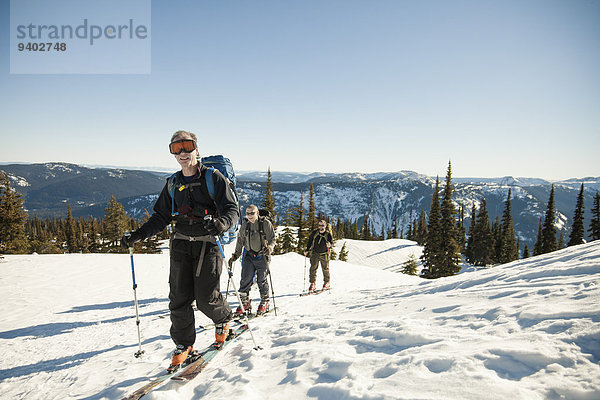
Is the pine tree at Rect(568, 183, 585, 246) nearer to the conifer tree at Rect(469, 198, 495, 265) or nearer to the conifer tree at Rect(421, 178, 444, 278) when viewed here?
the conifer tree at Rect(469, 198, 495, 265)

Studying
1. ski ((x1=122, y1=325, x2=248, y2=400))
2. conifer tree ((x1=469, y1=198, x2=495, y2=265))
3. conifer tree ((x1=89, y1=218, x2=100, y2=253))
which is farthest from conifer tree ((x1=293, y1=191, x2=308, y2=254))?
conifer tree ((x1=89, y1=218, x2=100, y2=253))

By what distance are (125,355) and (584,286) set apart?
797 centimetres

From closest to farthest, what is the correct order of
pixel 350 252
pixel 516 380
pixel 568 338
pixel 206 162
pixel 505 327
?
pixel 516 380 → pixel 568 338 → pixel 505 327 → pixel 206 162 → pixel 350 252

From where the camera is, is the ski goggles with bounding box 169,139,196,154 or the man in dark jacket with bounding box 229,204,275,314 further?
the man in dark jacket with bounding box 229,204,275,314

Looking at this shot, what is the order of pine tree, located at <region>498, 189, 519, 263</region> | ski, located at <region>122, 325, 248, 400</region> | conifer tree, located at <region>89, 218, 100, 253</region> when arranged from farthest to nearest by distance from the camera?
pine tree, located at <region>498, 189, 519, 263</region> → conifer tree, located at <region>89, 218, 100, 253</region> → ski, located at <region>122, 325, 248, 400</region>

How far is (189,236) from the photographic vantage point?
12.6ft

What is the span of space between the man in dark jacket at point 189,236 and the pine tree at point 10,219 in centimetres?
3538

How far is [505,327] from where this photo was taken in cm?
347

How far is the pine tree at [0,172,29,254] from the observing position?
26.8 metres

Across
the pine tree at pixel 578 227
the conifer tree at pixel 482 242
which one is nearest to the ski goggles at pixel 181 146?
the pine tree at pixel 578 227

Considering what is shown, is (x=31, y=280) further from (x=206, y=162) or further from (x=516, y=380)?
(x=516, y=380)

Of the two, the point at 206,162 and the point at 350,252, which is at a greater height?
the point at 206,162

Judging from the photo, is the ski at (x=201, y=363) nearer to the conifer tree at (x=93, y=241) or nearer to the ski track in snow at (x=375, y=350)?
the ski track in snow at (x=375, y=350)

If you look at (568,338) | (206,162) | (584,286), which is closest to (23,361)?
(206,162)
